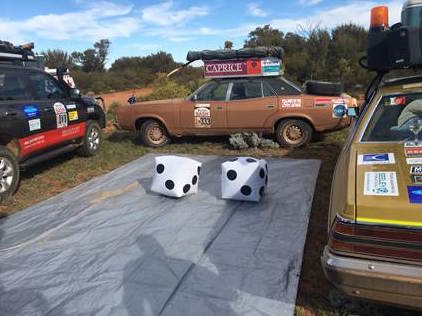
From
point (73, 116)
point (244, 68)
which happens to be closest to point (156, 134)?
point (73, 116)

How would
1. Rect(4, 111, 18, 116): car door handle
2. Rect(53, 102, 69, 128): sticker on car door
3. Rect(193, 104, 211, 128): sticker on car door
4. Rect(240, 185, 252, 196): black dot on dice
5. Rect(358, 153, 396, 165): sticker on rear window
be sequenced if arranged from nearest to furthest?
Rect(358, 153, 396, 165): sticker on rear window < Rect(240, 185, 252, 196): black dot on dice < Rect(4, 111, 18, 116): car door handle < Rect(53, 102, 69, 128): sticker on car door < Rect(193, 104, 211, 128): sticker on car door

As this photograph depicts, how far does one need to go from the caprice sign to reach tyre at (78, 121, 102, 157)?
2.62 metres

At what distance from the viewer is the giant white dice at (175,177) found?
5375 mm

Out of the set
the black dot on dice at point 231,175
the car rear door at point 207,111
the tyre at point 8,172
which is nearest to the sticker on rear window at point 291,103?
the car rear door at point 207,111

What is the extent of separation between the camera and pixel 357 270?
2408 millimetres

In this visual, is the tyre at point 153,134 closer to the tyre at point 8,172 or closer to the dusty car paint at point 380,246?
the tyre at point 8,172

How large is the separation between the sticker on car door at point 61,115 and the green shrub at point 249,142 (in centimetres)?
321

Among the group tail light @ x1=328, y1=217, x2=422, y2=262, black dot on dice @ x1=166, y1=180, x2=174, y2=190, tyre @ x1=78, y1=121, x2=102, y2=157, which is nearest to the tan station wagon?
tyre @ x1=78, y1=121, x2=102, y2=157

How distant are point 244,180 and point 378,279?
2.87 metres

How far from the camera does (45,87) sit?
706 cm

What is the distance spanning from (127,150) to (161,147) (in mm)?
736

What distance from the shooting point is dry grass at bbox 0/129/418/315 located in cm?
319

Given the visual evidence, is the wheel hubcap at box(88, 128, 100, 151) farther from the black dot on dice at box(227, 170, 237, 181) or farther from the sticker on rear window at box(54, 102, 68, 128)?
the black dot on dice at box(227, 170, 237, 181)

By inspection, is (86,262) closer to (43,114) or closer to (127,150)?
(43,114)
